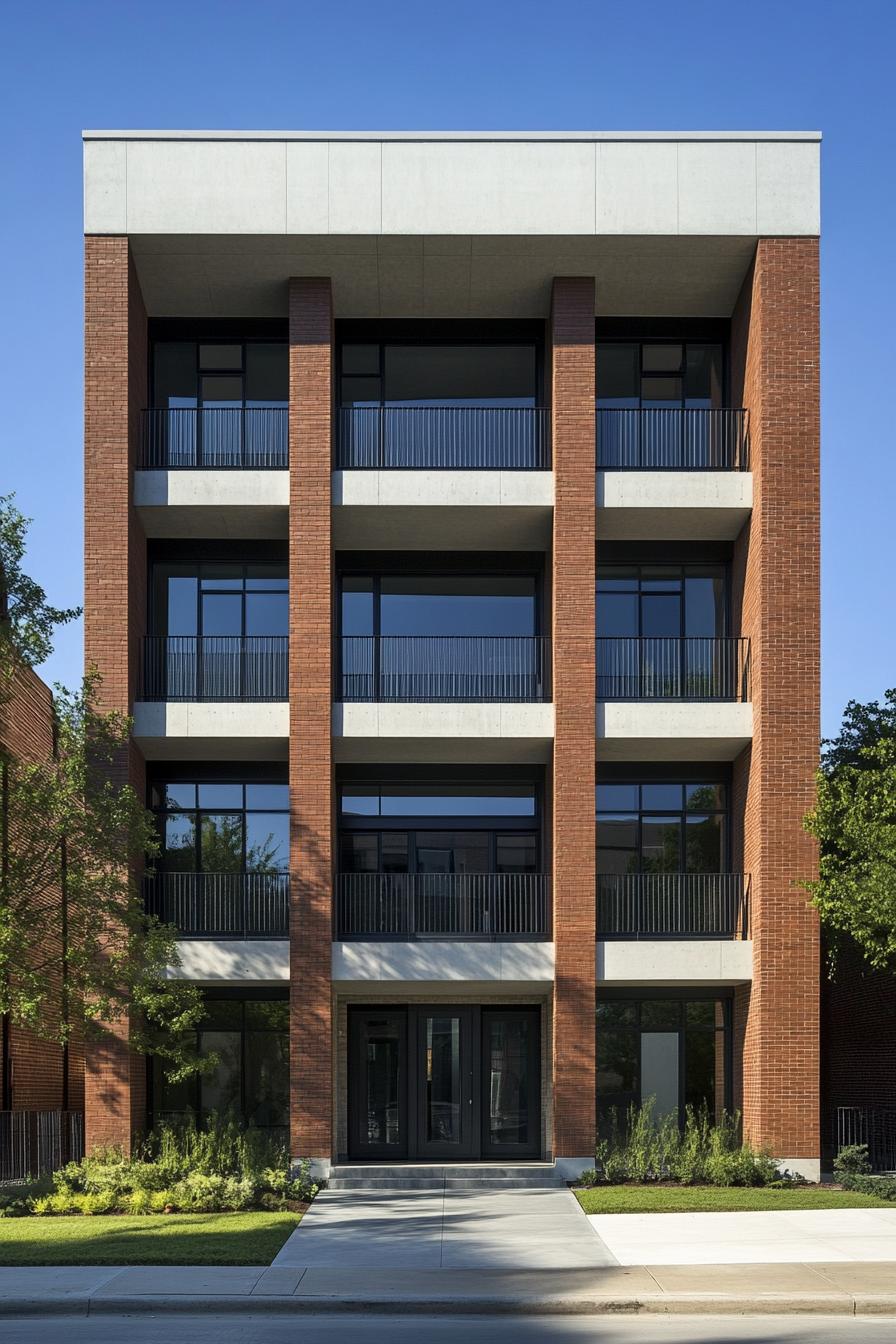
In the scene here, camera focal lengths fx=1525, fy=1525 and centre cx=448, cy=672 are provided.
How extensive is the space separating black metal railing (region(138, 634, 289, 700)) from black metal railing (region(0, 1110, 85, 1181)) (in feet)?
25.7

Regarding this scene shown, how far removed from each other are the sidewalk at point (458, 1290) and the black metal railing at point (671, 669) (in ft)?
41.2

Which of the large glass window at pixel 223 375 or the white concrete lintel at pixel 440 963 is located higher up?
the large glass window at pixel 223 375

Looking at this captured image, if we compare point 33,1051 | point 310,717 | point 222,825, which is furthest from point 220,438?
point 33,1051

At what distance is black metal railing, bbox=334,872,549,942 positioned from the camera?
27812mm

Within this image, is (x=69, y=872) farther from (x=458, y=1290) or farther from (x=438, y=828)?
(x=458, y=1290)

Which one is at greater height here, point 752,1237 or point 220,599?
point 220,599

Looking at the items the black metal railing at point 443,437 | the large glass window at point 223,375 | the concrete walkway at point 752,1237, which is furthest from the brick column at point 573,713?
the large glass window at point 223,375

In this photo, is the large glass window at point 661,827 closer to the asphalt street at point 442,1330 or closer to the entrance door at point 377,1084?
the entrance door at point 377,1084

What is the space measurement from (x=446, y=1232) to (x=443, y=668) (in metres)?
11.1

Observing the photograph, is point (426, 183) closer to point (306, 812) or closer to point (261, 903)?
point (306, 812)

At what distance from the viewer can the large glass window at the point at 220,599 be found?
1153 inches

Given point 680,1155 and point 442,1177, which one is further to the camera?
point 442,1177

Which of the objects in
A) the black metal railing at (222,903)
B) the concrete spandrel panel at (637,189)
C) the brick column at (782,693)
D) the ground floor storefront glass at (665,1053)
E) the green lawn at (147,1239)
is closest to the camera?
the green lawn at (147,1239)

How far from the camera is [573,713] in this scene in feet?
89.6
